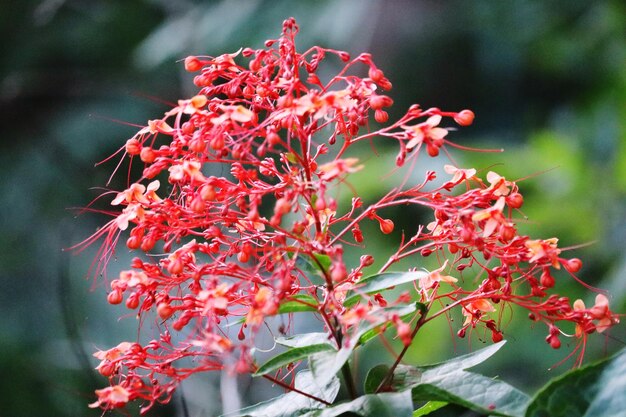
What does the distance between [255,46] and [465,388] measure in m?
2.72

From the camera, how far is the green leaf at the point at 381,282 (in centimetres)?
99

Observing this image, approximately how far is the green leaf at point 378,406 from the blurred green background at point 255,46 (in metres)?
1.70

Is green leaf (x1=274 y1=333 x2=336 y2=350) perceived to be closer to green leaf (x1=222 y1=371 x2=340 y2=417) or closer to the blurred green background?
green leaf (x1=222 y1=371 x2=340 y2=417)

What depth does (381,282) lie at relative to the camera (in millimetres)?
→ 998

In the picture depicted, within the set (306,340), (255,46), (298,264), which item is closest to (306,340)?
(306,340)

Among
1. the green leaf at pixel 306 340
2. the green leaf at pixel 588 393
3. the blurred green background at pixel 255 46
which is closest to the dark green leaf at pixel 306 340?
the green leaf at pixel 306 340

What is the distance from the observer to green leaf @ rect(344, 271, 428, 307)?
0.99 meters

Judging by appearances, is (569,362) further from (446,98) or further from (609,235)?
(446,98)

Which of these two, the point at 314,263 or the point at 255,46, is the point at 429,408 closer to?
the point at 314,263

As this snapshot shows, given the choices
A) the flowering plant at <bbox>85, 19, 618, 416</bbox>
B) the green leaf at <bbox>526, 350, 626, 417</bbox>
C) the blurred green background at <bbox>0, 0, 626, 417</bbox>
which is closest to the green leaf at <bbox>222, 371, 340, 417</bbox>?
the flowering plant at <bbox>85, 19, 618, 416</bbox>

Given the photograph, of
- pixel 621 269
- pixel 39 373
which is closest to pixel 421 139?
pixel 621 269

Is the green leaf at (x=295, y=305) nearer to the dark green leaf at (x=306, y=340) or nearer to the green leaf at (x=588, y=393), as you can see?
the dark green leaf at (x=306, y=340)

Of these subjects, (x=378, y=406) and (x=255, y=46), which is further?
(x=255, y=46)

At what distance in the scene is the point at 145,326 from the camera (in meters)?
3.18
